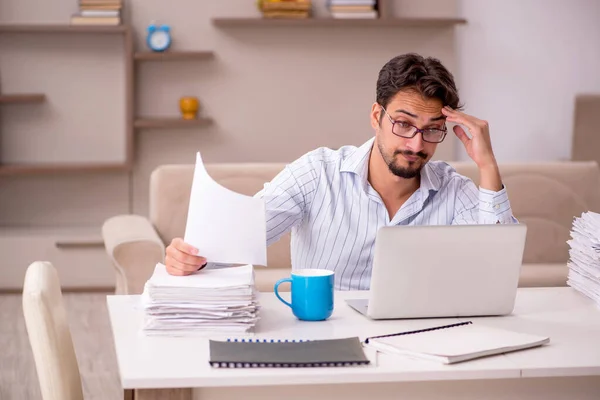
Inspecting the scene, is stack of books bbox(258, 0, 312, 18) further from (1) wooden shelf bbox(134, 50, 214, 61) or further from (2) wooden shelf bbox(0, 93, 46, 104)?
(2) wooden shelf bbox(0, 93, 46, 104)

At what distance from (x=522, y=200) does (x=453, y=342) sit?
7.57 ft

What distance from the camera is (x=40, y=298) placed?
1.50m

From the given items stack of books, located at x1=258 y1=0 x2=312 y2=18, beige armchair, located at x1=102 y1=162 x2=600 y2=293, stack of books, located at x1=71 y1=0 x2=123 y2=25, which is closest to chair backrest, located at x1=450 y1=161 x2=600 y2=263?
beige armchair, located at x1=102 y1=162 x2=600 y2=293

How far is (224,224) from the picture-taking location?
174cm

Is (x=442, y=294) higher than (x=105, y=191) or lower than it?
higher

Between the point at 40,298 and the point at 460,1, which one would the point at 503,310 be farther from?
the point at 460,1

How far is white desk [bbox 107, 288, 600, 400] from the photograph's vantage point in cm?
144

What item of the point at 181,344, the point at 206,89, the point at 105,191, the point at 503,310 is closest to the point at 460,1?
the point at 206,89

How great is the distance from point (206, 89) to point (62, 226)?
3.70ft

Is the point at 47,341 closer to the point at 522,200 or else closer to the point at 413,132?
the point at 413,132

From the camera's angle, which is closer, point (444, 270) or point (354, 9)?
point (444, 270)

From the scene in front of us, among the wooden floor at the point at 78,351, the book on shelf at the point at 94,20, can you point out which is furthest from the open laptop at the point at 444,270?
the book on shelf at the point at 94,20

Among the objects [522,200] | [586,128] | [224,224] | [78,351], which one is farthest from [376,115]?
[586,128]

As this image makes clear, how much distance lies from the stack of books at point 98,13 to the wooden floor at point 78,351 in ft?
4.80
